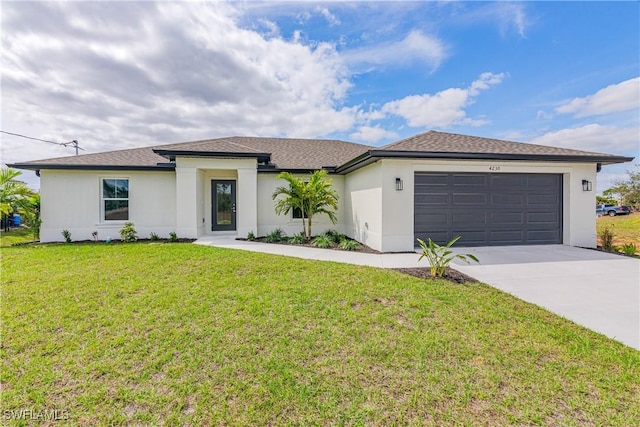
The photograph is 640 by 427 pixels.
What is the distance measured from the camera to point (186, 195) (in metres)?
10.9

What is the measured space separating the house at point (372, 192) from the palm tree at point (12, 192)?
49 centimetres

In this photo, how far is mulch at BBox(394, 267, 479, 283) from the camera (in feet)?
18.9

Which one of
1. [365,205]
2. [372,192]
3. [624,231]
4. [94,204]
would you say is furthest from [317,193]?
[624,231]

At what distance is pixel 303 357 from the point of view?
3.09 metres

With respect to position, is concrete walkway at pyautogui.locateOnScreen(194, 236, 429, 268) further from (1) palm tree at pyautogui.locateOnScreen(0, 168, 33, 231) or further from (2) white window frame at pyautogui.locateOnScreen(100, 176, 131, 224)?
(1) palm tree at pyautogui.locateOnScreen(0, 168, 33, 231)

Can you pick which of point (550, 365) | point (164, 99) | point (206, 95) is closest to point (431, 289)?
point (550, 365)

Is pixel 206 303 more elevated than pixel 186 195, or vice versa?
pixel 186 195

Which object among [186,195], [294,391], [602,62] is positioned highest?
[602,62]

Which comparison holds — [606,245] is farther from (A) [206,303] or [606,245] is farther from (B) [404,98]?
(A) [206,303]

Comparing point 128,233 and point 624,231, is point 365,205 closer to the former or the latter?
point 128,233

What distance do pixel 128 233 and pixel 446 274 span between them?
11.4m

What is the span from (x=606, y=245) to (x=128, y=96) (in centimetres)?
2150

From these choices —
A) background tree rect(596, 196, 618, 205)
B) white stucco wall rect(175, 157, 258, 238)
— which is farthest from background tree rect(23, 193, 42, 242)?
background tree rect(596, 196, 618, 205)

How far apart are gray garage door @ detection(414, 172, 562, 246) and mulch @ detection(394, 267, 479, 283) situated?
2822mm
